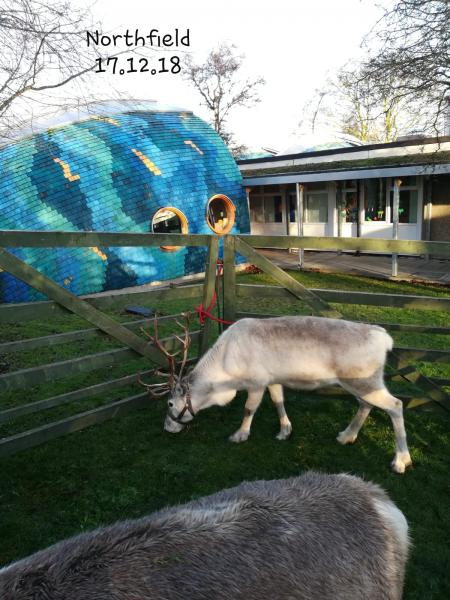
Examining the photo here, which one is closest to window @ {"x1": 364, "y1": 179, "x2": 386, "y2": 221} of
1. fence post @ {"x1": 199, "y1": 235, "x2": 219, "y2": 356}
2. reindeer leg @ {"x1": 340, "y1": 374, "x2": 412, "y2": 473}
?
fence post @ {"x1": 199, "y1": 235, "x2": 219, "y2": 356}

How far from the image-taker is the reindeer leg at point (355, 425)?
431cm

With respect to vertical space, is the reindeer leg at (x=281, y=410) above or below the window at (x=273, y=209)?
below

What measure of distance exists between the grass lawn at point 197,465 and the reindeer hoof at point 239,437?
0.06 m

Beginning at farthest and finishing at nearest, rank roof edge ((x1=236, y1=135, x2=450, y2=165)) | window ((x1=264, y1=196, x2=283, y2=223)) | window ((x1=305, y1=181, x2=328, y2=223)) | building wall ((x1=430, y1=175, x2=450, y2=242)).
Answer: window ((x1=264, y1=196, x2=283, y2=223))
window ((x1=305, y1=181, x2=328, y2=223))
building wall ((x1=430, y1=175, x2=450, y2=242))
roof edge ((x1=236, y1=135, x2=450, y2=165))

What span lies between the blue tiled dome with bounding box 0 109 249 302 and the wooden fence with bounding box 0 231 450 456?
278 inches

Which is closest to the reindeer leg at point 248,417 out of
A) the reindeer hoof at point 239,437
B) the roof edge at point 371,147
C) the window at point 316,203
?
the reindeer hoof at point 239,437

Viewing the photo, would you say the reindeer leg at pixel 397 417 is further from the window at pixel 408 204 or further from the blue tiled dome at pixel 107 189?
the window at pixel 408 204

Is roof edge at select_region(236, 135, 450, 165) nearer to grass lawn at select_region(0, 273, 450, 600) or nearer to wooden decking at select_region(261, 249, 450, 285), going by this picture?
wooden decking at select_region(261, 249, 450, 285)

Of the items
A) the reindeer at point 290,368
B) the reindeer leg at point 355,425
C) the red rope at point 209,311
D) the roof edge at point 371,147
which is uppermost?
the roof edge at point 371,147

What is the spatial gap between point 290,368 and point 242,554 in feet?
9.05

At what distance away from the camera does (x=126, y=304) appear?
4.49 meters

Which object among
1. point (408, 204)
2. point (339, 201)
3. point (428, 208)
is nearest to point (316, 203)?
point (339, 201)

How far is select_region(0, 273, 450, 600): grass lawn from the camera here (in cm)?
330

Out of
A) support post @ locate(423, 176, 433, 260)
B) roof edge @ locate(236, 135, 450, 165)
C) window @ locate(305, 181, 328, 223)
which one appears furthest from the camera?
window @ locate(305, 181, 328, 223)
